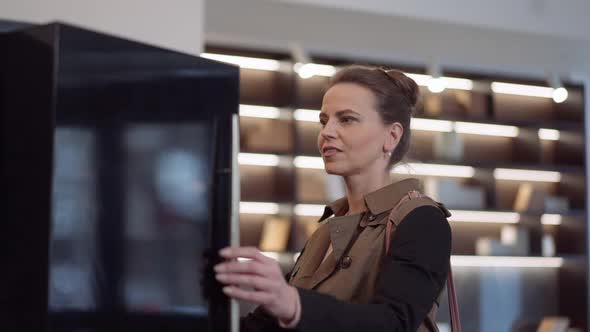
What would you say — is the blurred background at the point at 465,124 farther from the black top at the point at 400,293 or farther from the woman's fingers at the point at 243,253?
the woman's fingers at the point at 243,253

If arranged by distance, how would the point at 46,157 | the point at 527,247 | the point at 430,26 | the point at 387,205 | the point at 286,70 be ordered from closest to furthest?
the point at 46,157 < the point at 387,205 < the point at 430,26 < the point at 286,70 < the point at 527,247

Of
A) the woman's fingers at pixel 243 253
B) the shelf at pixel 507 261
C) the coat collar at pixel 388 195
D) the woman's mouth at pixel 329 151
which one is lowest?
the shelf at pixel 507 261

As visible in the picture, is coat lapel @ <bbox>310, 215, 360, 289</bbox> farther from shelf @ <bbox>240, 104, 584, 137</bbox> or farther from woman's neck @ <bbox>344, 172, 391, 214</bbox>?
shelf @ <bbox>240, 104, 584, 137</bbox>

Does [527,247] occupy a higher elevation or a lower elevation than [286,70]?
lower

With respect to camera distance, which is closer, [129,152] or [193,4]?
[129,152]

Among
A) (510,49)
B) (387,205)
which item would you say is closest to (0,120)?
(387,205)

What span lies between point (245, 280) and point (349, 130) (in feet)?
1.72

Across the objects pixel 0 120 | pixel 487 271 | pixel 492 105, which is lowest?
pixel 487 271

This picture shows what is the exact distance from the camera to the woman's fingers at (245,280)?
117 centimetres

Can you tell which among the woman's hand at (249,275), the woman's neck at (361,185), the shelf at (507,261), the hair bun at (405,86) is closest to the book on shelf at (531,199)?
the shelf at (507,261)

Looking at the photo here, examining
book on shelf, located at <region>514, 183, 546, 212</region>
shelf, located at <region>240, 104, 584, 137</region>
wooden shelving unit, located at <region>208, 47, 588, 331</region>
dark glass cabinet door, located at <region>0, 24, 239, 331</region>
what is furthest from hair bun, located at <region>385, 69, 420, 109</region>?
book on shelf, located at <region>514, 183, 546, 212</region>

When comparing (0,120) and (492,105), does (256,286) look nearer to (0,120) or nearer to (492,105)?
(0,120)

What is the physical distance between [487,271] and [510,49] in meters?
1.94

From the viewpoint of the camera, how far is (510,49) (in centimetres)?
709
